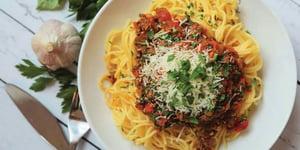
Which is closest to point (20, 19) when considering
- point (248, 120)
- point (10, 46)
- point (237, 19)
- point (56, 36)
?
point (10, 46)

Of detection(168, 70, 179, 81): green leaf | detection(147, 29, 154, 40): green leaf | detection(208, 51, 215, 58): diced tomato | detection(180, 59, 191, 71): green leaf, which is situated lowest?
detection(168, 70, 179, 81): green leaf

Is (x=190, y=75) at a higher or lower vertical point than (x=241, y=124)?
higher

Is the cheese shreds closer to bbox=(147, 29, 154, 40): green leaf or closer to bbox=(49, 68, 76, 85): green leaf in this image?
bbox=(147, 29, 154, 40): green leaf

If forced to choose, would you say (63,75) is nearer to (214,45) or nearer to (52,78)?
(52,78)

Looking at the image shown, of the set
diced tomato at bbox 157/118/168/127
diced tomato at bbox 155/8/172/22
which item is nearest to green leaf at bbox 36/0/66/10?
diced tomato at bbox 155/8/172/22

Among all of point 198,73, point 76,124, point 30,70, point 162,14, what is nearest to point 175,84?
point 198,73

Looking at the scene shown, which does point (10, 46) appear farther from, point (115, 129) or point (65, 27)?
point (115, 129)
